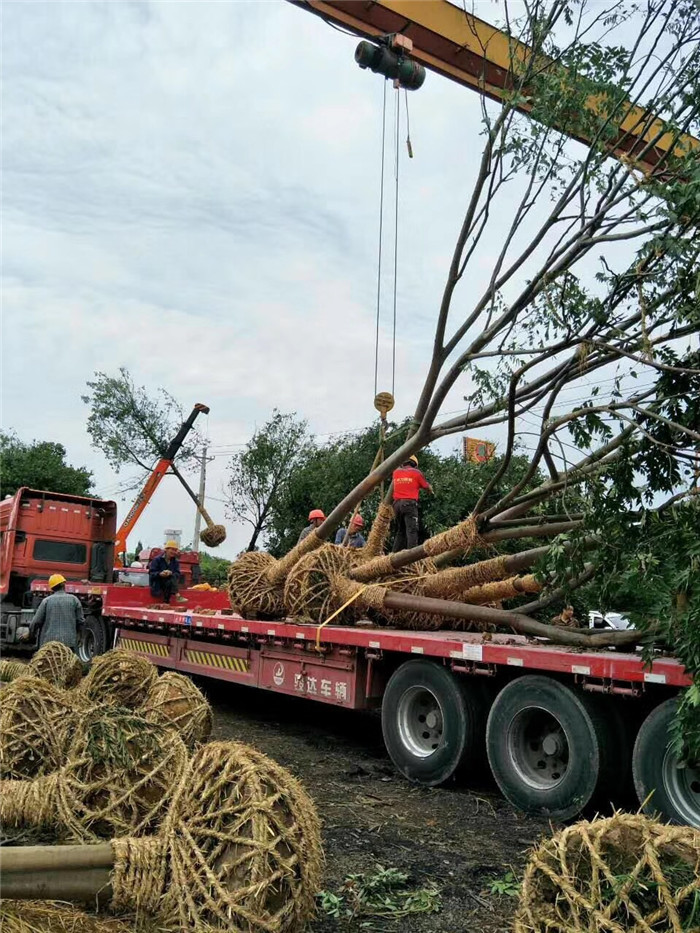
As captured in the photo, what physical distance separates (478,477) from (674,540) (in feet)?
32.5

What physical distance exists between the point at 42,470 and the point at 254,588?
33863 mm

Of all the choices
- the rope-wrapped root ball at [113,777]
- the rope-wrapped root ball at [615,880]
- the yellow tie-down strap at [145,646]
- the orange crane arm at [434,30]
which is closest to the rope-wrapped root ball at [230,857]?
the rope-wrapped root ball at [113,777]

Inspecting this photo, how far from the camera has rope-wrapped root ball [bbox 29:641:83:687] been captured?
8.04m

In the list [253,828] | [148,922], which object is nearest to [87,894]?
[148,922]

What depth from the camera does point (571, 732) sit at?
5984 millimetres

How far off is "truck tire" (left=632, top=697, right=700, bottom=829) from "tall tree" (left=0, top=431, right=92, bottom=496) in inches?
1434

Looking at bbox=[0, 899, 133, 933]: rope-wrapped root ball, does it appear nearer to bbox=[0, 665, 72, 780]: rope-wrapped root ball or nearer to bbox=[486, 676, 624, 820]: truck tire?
bbox=[0, 665, 72, 780]: rope-wrapped root ball

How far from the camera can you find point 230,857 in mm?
3711

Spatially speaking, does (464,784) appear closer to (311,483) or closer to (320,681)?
(320,681)

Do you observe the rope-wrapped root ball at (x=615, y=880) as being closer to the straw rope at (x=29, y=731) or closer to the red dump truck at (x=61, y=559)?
the straw rope at (x=29, y=731)

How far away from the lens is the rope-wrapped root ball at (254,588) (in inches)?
388

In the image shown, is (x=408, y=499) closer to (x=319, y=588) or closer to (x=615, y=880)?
(x=319, y=588)

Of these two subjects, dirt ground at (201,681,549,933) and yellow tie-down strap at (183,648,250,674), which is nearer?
dirt ground at (201,681,549,933)

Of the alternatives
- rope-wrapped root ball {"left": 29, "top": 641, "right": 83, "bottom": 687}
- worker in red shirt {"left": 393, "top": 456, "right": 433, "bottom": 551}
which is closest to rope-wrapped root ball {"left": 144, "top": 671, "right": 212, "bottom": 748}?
rope-wrapped root ball {"left": 29, "top": 641, "right": 83, "bottom": 687}
